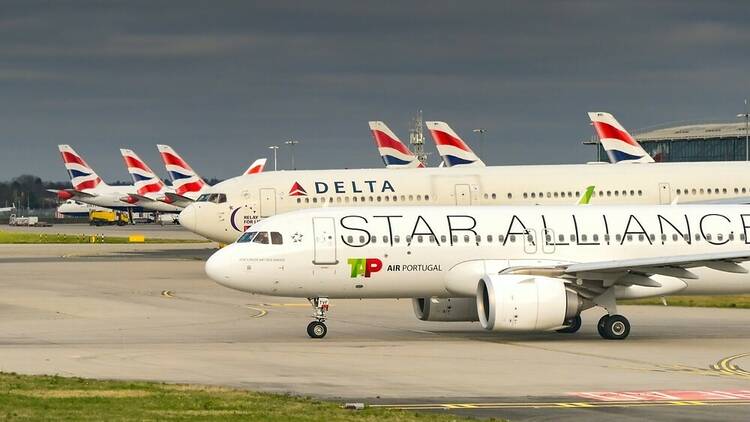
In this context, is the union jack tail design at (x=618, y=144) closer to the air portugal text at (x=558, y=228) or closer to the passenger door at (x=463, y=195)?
the passenger door at (x=463, y=195)

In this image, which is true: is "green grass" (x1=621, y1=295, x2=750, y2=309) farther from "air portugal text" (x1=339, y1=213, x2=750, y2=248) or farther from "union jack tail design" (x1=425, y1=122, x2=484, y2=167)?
"union jack tail design" (x1=425, y1=122, x2=484, y2=167)

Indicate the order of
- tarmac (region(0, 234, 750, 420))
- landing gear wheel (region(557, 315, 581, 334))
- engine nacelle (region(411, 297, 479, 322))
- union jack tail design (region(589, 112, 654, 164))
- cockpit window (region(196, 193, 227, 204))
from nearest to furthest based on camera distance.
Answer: tarmac (region(0, 234, 750, 420))
engine nacelle (region(411, 297, 479, 322))
landing gear wheel (region(557, 315, 581, 334))
cockpit window (region(196, 193, 227, 204))
union jack tail design (region(589, 112, 654, 164))

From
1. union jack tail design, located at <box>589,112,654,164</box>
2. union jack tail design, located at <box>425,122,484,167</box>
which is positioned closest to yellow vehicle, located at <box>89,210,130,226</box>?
union jack tail design, located at <box>425,122,484,167</box>

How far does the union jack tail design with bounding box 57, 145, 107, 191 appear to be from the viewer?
573ft

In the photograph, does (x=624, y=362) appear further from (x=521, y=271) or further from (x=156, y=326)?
(x=156, y=326)

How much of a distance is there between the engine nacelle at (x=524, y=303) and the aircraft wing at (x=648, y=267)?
2.44 ft

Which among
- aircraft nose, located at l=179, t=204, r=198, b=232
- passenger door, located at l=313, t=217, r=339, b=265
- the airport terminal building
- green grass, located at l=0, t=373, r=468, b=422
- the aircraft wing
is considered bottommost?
green grass, located at l=0, t=373, r=468, b=422

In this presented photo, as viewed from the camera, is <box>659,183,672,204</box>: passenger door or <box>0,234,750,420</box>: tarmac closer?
<box>0,234,750,420</box>: tarmac

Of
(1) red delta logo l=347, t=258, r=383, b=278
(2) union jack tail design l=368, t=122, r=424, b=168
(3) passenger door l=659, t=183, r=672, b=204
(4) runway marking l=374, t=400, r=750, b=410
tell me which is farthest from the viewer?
(2) union jack tail design l=368, t=122, r=424, b=168

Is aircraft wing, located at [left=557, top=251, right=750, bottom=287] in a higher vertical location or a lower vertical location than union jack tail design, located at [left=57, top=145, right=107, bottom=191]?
lower

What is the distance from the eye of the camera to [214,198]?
62.6 m

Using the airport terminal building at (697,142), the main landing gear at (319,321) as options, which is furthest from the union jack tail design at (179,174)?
the main landing gear at (319,321)

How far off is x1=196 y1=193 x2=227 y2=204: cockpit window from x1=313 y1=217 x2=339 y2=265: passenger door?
27.8m

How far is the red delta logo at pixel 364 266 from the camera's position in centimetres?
3447
